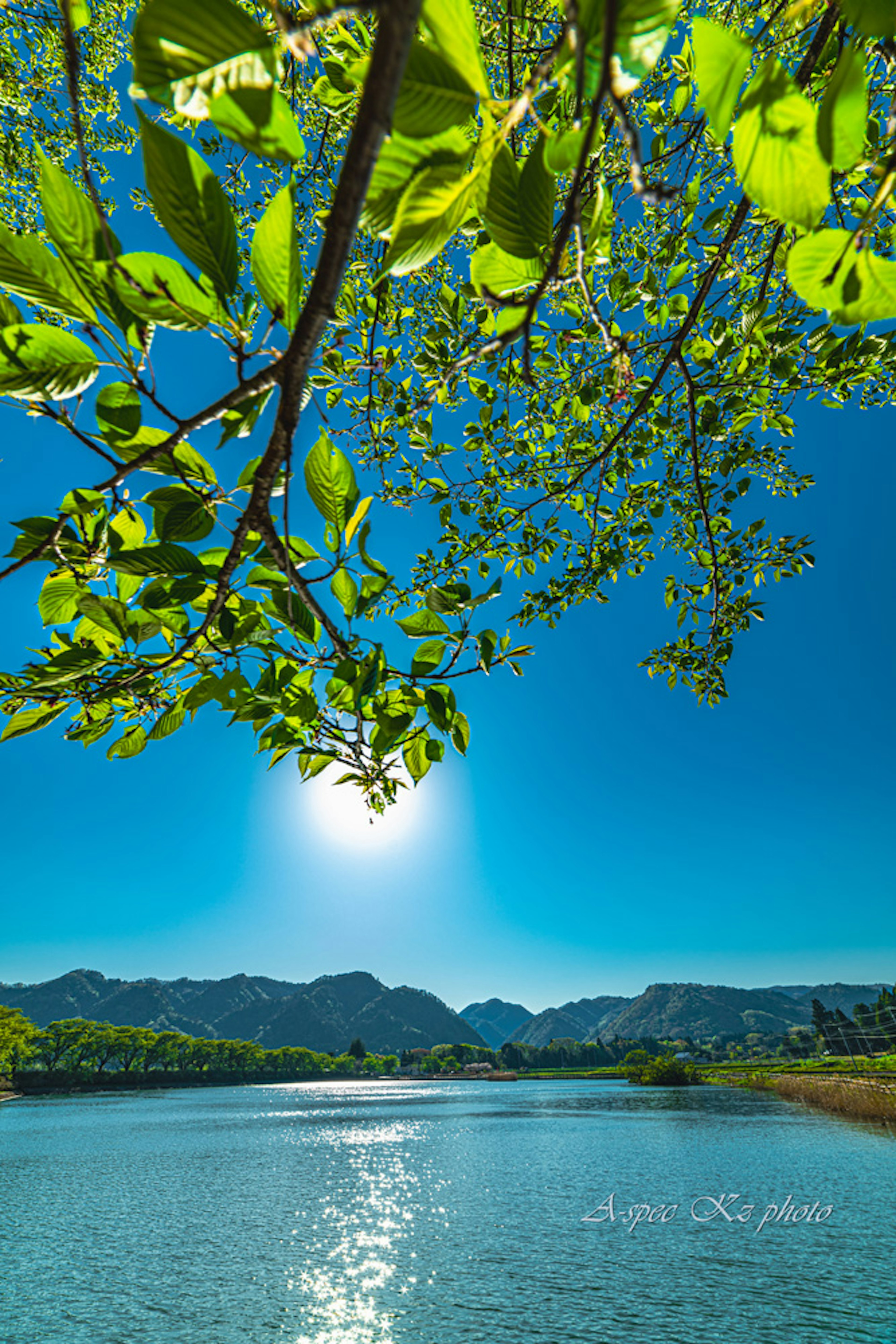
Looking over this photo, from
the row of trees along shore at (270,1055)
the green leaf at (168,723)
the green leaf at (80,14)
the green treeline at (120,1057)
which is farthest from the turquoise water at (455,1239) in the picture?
the row of trees along shore at (270,1055)

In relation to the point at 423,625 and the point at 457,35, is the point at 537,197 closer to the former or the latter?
the point at 457,35

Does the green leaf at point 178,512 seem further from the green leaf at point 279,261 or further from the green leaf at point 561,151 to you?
the green leaf at point 561,151

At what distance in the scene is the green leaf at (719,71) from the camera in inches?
26.9

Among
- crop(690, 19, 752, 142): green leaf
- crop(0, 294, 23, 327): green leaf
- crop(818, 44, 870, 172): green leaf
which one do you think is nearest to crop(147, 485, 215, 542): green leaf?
crop(0, 294, 23, 327): green leaf

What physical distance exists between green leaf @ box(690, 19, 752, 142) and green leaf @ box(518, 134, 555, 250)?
0.20 m

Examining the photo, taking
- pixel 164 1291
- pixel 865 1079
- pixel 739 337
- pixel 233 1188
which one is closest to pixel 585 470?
pixel 739 337

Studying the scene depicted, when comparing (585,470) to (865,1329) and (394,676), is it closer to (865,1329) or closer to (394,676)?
(394,676)

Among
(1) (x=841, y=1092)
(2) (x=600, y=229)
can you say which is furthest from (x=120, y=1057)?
(2) (x=600, y=229)

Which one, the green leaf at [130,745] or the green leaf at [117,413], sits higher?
the green leaf at [117,413]

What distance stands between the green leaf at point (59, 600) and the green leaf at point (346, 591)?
604mm

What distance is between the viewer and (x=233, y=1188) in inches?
1353

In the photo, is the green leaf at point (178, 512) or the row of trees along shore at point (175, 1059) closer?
the green leaf at point (178, 512)

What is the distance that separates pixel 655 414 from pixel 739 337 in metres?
1.59

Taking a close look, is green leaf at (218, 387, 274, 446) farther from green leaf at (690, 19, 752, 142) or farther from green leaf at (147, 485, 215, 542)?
green leaf at (690, 19, 752, 142)
